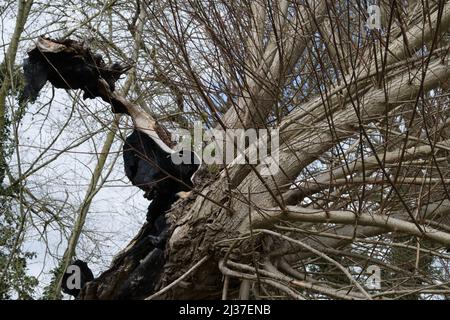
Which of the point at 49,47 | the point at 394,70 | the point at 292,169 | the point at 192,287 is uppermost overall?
the point at 49,47

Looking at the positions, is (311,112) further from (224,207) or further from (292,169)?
(224,207)

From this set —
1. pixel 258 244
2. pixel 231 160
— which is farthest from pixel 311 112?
pixel 258 244

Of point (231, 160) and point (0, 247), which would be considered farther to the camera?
point (0, 247)

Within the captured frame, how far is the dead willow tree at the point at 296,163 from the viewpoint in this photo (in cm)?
378

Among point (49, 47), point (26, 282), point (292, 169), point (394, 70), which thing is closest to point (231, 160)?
point (292, 169)

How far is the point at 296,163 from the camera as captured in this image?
4.22 meters

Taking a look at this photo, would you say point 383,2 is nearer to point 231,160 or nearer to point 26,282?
point 231,160

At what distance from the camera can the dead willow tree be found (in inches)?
149
